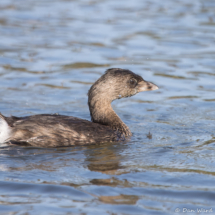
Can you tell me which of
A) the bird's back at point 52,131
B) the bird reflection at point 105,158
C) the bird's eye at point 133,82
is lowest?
the bird reflection at point 105,158

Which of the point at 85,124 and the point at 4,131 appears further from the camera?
the point at 85,124

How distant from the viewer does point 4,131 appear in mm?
6793

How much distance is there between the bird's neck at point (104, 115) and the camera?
25.0ft

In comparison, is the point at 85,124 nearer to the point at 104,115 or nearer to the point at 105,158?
the point at 104,115

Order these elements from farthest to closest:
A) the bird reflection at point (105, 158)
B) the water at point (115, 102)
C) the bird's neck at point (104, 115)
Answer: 1. the bird's neck at point (104, 115)
2. the bird reflection at point (105, 158)
3. the water at point (115, 102)

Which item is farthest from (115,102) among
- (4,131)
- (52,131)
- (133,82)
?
(4,131)

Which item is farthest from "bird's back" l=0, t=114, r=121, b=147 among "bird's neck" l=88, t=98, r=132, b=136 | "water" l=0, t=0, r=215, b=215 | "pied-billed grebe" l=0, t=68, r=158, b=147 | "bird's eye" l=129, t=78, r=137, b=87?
"bird's eye" l=129, t=78, r=137, b=87

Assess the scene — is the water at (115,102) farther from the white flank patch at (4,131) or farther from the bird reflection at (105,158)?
the white flank patch at (4,131)

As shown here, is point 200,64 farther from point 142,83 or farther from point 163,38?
point 142,83

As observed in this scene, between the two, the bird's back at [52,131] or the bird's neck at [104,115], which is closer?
the bird's back at [52,131]

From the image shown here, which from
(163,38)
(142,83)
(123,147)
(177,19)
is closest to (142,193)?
(123,147)

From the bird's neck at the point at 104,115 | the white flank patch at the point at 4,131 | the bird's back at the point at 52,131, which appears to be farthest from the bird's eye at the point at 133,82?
the white flank patch at the point at 4,131

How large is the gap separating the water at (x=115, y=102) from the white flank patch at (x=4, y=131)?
187mm

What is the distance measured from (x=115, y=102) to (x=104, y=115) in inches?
91.6
